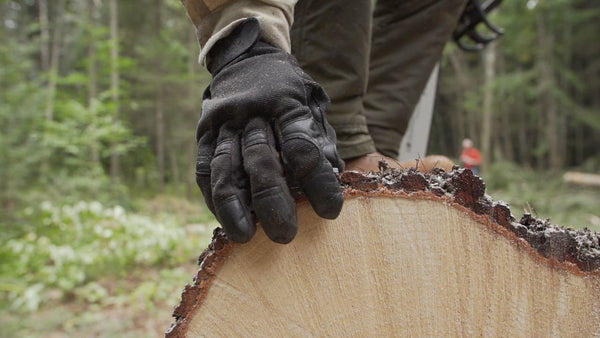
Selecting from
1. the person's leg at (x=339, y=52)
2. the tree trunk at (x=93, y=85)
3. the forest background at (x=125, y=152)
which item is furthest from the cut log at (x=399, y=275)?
the tree trunk at (x=93, y=85)

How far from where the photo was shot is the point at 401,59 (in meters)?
1.84

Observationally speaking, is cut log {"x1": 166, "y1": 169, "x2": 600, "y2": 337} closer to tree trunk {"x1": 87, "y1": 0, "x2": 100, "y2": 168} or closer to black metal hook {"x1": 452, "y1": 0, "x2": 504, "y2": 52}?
black metal hook {"x1": 452, "y1": 0, "x2": 504, "y2": 52}

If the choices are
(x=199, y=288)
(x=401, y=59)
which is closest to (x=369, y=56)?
(x=401, y=59)

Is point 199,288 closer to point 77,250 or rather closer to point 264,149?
point 264,149

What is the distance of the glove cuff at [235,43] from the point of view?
35.5 inches

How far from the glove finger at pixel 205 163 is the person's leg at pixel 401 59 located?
1030 mm

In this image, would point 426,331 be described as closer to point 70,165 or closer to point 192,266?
point 192,266

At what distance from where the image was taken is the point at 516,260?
2.58 feet

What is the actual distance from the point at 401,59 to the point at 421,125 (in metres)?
0.63

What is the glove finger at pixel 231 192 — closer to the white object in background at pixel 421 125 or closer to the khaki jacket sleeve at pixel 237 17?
the khaki jacket sleeve at pixel 237 17

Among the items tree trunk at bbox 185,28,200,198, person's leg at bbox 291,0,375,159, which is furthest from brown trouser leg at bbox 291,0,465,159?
tree trunk at bbox 185,28,200,198

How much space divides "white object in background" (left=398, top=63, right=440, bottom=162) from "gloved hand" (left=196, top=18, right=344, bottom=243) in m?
1.51

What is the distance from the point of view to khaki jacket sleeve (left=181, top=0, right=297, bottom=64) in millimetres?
930

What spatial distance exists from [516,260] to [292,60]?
A: 0.58 m
